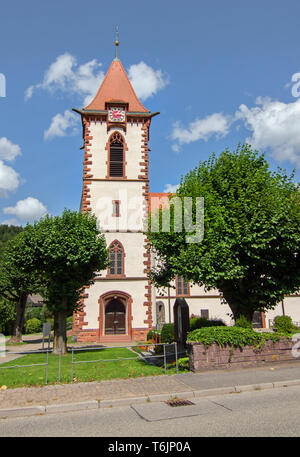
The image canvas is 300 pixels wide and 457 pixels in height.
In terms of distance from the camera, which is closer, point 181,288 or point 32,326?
point 181,288

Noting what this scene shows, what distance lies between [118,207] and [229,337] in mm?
18670

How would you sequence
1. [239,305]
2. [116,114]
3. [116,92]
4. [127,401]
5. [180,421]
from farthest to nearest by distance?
1. [116,92]
2. [116,114]
3. [239,305]
4. [127,401]
5. [180,421]

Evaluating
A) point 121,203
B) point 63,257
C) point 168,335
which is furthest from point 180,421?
point 121,203

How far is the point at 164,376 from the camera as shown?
455 inches

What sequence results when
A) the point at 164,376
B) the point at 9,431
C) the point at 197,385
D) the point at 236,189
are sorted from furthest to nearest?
the point at 236,189, the point at 164,376, the point at 197,385, the point at 9,431

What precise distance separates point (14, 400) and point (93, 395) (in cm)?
215

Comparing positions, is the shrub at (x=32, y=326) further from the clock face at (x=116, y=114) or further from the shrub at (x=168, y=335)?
the shrub at (x=168, y=335)

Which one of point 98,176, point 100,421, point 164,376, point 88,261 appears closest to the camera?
point 100,421

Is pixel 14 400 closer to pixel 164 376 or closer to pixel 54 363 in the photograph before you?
pixel 164 376

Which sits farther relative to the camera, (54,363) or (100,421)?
(54,363)

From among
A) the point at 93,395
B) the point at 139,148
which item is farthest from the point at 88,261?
the point at 139,148

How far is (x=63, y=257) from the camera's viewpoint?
1859 centimetres

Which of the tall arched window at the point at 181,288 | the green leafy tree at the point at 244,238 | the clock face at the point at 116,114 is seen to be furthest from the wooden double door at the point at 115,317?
the clock face at the point at 116,114

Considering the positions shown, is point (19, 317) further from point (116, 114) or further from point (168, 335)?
point (116, 114)
